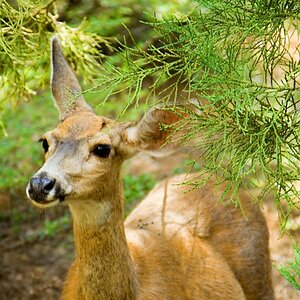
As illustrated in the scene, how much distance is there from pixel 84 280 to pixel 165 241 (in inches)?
39.1

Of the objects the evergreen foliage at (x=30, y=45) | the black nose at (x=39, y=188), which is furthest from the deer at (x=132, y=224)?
the evergreen foliage at (x=30, y=45)

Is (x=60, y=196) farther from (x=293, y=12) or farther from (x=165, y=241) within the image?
(x=293, y=12)

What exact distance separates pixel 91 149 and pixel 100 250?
2.21 feet

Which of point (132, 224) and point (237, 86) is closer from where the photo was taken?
point (237, 86)

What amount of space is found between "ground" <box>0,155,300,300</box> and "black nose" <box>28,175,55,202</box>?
11.5ft

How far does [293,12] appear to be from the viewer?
4.39 meters

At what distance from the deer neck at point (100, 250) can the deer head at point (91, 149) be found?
0.35 ft

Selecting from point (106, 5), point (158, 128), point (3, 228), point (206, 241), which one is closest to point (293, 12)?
point (158, 128)

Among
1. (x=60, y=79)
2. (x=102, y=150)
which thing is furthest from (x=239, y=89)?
(x=60, y=79)

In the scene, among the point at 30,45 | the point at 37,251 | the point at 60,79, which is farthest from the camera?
the point at 37,251

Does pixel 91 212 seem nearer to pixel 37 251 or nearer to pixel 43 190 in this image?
pixel 43 190

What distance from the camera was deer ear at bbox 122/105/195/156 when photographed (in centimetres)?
531

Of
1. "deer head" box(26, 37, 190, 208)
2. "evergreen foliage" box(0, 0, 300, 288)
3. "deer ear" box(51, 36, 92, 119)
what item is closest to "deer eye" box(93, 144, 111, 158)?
"deer head" box(26, 37, 190, 208)

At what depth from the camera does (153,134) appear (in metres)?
5.51
